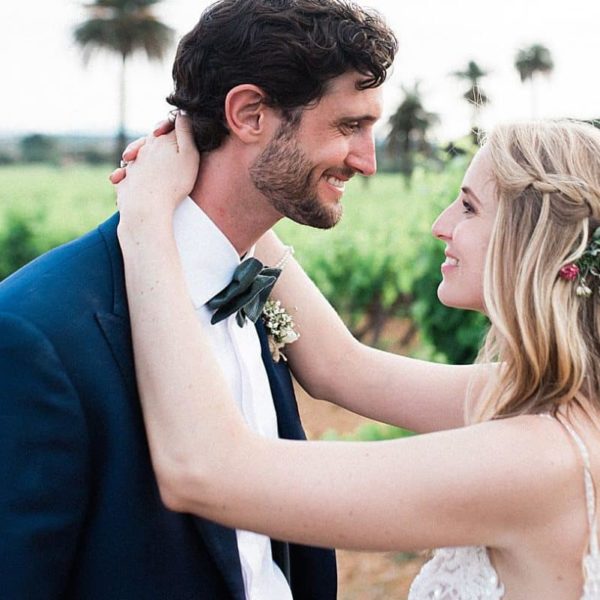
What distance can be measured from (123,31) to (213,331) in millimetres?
48560

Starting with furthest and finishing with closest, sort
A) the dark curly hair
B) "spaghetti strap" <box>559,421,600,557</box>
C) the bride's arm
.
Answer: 1. the bride's arm
2. the dark curly hair
3. "spaghetti strap" <box>559,421,600,557</box>

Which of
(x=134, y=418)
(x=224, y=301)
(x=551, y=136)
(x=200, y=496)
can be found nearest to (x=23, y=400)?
(x=134, y=418)

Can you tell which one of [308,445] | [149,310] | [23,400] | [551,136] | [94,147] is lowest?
[94,147]

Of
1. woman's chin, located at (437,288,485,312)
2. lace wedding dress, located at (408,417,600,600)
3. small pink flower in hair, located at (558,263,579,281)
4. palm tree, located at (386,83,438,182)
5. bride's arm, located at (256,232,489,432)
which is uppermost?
small pink flower in hair, located at (558,263,579,281)

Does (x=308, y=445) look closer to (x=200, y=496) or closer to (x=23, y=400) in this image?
(x=200, y=496)

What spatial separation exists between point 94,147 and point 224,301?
2095 inches

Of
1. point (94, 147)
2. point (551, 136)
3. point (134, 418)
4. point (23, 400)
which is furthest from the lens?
point (94, 147)

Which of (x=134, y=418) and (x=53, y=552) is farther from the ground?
(x=134, y=418)

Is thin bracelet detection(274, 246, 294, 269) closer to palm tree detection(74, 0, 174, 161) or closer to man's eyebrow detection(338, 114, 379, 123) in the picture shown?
man's eyebrow detection(338, 114, 379, 123)

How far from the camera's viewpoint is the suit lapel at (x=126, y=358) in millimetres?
2256

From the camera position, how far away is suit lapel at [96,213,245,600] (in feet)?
7.40

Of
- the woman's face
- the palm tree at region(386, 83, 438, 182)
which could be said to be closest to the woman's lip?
the woman's face

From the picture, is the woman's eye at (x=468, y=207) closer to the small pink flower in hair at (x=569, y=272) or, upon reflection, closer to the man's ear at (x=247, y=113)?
the small pink flower in hair at (x=569, y=272)

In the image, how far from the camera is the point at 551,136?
8.15 feet
